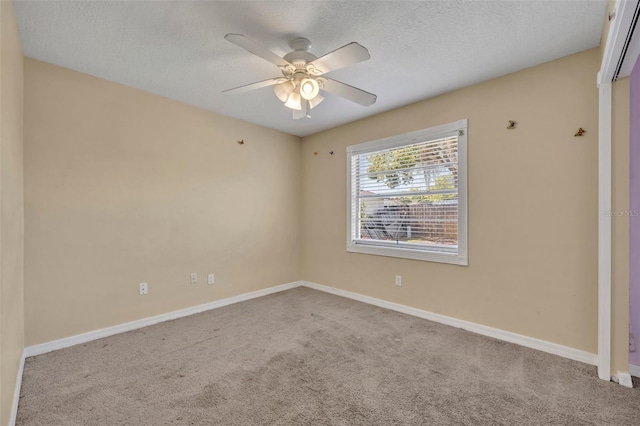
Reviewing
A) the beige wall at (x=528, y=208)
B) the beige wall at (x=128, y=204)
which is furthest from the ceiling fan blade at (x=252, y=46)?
the beige wall at (x=528, y=208)

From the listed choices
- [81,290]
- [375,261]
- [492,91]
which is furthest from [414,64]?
[81,290]

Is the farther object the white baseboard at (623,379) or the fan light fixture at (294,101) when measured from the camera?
the fan light fixture at (294,101)

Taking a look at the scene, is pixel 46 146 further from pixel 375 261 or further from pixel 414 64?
pixel 375 261

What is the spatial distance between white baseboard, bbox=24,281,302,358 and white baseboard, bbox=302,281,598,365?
145cm

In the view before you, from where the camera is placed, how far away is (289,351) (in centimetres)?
251

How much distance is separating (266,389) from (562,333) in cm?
242

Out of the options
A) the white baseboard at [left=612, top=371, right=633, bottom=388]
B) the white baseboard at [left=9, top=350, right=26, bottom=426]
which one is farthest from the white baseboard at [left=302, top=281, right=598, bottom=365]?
the white baseboard at [left=9, top=350, right=26, bottom=426]

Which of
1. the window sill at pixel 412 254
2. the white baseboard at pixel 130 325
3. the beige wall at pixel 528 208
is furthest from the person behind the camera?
the window sill at pixel 412 254

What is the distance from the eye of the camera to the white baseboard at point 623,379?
199 cm

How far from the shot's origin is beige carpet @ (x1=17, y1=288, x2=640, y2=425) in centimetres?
172

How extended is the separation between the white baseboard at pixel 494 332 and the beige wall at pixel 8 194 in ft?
10.6

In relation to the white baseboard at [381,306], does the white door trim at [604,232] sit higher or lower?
higher

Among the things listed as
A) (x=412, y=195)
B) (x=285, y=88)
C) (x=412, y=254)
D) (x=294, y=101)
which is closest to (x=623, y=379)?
(x=412, y=254)

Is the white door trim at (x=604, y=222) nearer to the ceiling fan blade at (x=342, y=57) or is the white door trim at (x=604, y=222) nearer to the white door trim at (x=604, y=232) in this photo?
the white door trim at (x=604, y=232)
